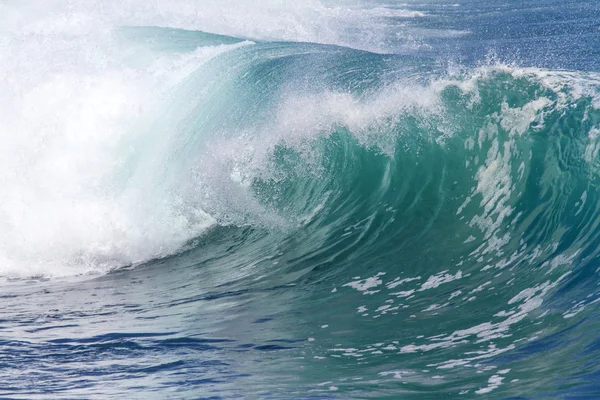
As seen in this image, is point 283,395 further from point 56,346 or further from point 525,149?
point 525,149

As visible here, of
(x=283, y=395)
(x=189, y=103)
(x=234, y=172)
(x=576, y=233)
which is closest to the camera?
(x=283, y=395)

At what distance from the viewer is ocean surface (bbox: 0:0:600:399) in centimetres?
581

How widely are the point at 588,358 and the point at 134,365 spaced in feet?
10.8

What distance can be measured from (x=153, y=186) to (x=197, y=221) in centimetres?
89

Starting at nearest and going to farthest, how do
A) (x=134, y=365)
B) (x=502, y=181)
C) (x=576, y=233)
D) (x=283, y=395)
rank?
(x=283, y=395)
(x=134, y=365)
(x=576, y=233)
(x=502, y=181)

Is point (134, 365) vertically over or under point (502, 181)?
under

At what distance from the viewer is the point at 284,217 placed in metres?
10.5

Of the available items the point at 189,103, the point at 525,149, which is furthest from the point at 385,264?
the point at 189,103

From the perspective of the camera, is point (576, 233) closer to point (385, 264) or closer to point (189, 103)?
point (385, 264)

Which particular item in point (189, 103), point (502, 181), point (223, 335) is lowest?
point (223, 335)

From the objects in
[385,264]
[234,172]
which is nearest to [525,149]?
[385,264]

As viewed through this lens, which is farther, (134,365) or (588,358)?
(134,365)

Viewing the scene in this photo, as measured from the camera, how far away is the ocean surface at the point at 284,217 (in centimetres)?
581

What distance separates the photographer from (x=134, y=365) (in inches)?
232
